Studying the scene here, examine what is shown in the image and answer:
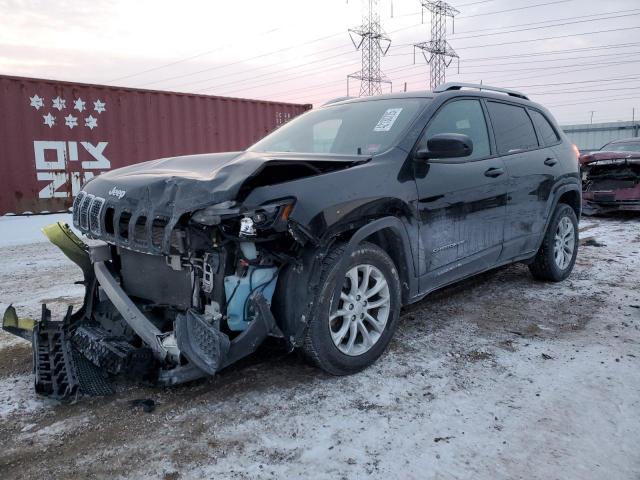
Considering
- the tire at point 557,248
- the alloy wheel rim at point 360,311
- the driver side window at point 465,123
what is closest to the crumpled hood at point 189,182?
the alloy wheel rim at point 360,311

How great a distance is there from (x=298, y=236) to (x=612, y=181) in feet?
31.2

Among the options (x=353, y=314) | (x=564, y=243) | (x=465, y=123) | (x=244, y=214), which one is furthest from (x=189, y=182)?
(x=564, y=243)

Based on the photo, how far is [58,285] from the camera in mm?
5141

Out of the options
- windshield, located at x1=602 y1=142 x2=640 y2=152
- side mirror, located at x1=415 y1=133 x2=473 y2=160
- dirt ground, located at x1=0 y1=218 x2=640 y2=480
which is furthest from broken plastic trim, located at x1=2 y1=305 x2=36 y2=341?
windshield, located at x1=602 y1=142 x2=640 y2=152

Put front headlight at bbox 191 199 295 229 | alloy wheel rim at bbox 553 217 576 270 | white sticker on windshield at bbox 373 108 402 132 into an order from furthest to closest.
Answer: alloy wheel rim at bbox 553 217 576 270 → white sticker on windshield at bbox 373 108 402 132 → front headlight at bbox 191 199 295 229

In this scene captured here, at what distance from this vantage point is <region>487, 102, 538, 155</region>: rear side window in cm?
425

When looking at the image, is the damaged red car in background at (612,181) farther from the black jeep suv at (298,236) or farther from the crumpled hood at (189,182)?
the crumpled hood at (189,182)

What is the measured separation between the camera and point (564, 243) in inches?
203

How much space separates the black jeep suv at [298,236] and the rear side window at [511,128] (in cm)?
22

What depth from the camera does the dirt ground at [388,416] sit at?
2.18 metres

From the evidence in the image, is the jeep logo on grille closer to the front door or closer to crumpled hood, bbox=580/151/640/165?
the front door

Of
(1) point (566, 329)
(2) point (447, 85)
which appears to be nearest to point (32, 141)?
(2) point (447, 85)

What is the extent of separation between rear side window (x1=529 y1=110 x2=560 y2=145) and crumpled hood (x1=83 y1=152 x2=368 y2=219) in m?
2.61

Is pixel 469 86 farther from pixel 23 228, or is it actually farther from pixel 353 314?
pixel 23 228
